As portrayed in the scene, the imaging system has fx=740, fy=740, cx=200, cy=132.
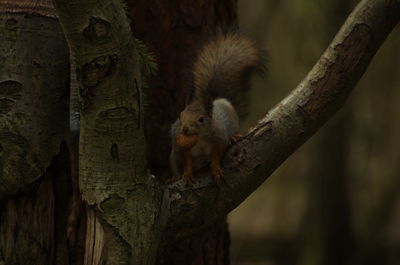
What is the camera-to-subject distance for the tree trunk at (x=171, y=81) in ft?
7.83

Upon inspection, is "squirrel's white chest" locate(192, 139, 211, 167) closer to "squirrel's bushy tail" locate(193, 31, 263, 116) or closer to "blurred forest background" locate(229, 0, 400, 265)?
"squirrel's bushy tail" locate(193, 31, 263, 116)

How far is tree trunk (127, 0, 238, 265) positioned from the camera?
2.39m

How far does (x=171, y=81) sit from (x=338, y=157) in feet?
12.7

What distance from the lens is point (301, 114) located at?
70.5 inches

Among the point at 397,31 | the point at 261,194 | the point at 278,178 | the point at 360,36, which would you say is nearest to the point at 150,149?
the point at 360,36

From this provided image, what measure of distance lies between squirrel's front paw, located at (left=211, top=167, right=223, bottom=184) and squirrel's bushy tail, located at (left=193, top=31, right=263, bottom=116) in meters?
0.38

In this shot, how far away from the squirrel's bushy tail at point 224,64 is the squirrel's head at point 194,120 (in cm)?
10

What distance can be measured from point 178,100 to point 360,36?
816mm

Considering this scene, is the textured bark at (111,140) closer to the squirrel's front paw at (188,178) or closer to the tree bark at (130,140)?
the tree bark at (130,140)

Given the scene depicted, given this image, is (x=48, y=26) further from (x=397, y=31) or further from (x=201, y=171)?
(x=397, y=31)

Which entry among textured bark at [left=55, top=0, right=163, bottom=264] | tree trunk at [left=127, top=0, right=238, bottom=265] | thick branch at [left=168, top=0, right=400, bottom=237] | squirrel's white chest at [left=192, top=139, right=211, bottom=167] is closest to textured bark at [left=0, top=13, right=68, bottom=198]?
textured bark at [left=55, top=0, right=163, bottom=264]

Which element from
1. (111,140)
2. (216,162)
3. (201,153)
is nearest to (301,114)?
(216,162)

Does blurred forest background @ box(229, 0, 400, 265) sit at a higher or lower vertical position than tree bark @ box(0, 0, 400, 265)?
higher

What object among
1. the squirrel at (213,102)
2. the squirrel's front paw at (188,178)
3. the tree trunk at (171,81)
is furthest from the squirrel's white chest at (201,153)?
the tree trunk at (171,81)
